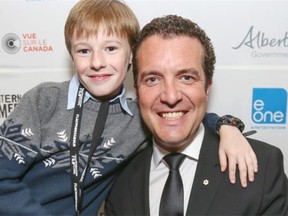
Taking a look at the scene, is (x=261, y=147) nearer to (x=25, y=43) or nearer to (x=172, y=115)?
(x=172, y=115)

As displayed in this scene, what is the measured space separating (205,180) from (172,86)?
0.34 m

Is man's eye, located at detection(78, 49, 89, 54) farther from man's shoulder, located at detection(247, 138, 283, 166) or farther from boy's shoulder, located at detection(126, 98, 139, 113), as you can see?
man's shoulder, located at detection(247, 138, 283, 166)

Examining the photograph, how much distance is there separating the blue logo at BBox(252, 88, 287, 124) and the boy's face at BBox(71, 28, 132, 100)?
0.72m

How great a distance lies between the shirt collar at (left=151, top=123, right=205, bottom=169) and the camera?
4.53 feet

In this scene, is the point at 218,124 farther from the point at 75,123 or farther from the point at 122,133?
the point at 75,123

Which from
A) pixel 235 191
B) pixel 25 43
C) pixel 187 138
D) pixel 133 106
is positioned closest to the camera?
pixel 235 191

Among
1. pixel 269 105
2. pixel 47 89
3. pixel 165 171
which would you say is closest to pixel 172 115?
pixel 165 171

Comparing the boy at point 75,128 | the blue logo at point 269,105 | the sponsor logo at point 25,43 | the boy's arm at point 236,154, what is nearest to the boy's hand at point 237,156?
the boy's arm at point 236,154

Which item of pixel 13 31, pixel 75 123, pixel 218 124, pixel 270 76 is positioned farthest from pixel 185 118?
pixel 13 31

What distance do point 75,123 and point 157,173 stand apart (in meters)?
0.37

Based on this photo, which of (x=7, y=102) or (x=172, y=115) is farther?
(x=7, y=102)

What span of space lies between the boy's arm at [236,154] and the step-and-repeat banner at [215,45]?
0.45 metres

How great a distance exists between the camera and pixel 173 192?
1327 mm

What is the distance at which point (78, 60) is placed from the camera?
1.41m
